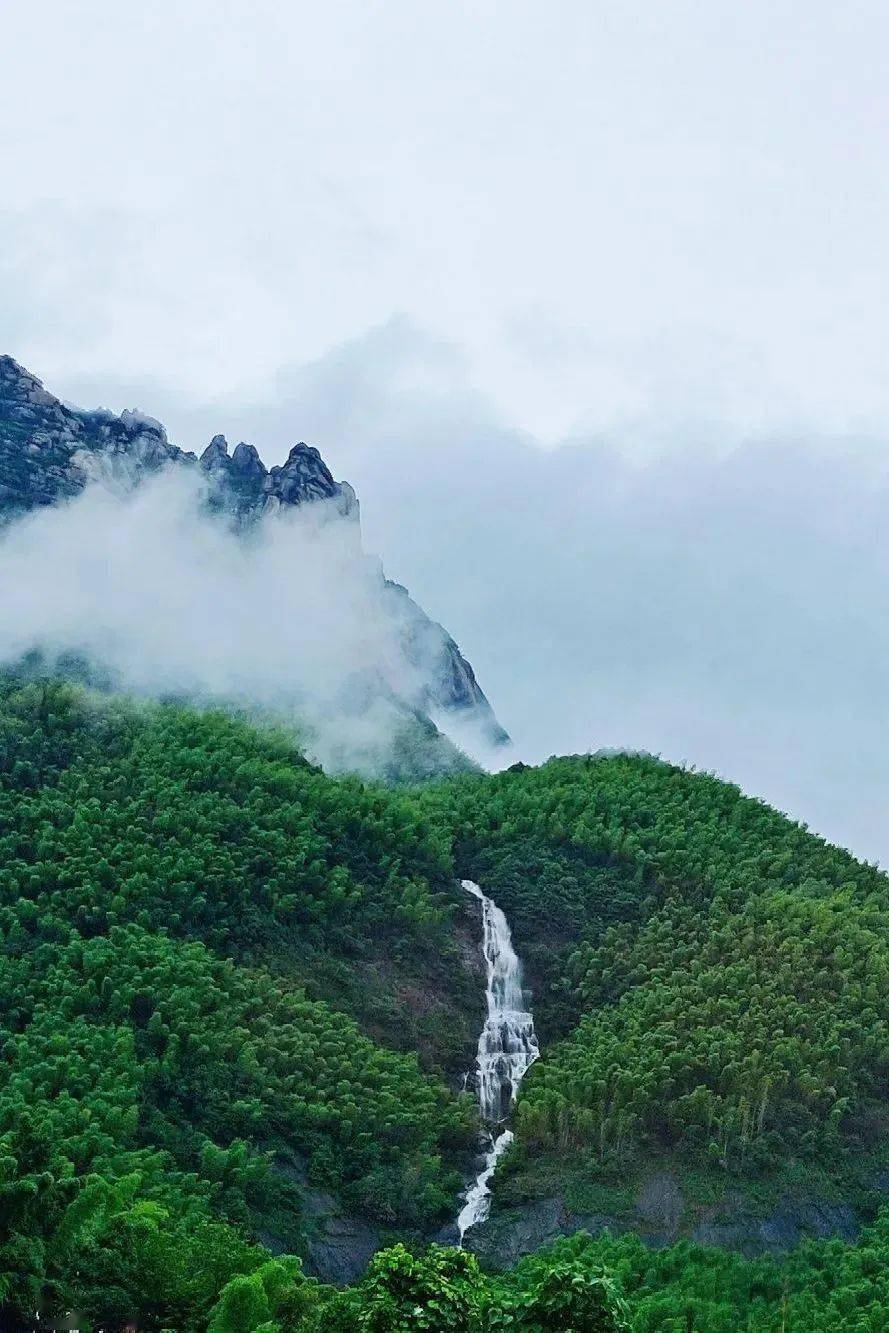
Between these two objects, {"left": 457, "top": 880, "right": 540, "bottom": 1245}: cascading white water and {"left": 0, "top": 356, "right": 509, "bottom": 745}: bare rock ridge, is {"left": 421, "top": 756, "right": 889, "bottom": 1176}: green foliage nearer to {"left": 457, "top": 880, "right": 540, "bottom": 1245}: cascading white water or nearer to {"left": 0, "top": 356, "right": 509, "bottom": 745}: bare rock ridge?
{"left": 457, "top": 880, "right": 540, "bottom": 1245}: cascading white water

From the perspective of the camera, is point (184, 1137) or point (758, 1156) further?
point (758, 1156)

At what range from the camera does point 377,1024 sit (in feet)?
173

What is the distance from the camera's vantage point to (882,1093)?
5022 cm

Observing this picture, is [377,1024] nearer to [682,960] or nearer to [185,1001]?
[185,1001]

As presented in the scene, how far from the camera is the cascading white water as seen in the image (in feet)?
157

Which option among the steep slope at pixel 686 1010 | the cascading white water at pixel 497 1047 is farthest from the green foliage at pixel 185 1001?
the steep slope at pixel 686 1010

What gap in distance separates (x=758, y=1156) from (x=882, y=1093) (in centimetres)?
676

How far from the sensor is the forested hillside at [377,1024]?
121ft

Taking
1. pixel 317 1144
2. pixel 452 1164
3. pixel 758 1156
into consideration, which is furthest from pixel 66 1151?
pixel 758 1156

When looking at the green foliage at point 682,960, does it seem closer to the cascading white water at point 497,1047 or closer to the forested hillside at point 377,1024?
the forested hillside at point 377,1024

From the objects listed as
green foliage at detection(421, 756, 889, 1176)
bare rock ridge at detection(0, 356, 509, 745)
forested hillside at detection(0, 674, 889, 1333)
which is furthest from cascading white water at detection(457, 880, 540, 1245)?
bare rock ridge at detection(0, 356, 509, 745)

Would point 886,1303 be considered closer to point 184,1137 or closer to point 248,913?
point 184,1137

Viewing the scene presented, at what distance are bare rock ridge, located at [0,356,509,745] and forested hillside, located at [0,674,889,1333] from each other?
32.6 metres

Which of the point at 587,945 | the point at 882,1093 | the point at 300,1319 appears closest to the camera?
the point at 300,1319
